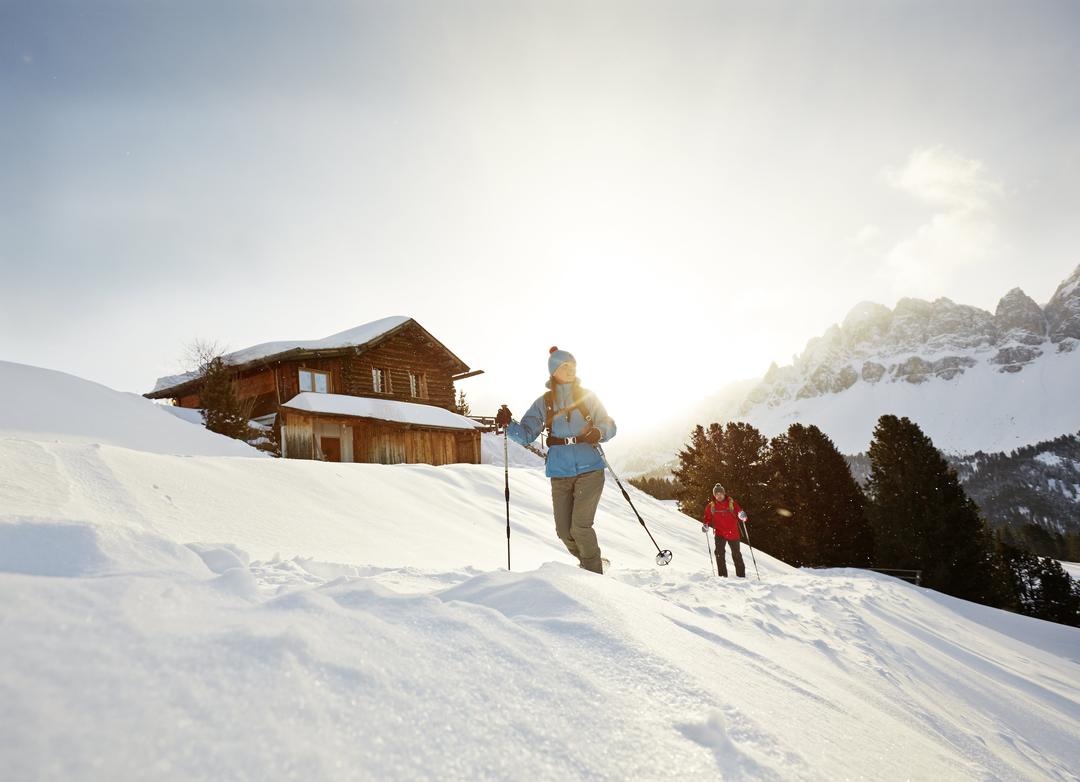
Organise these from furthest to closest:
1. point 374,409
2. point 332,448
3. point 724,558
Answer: point 374,409, point 332,448, point 724,558

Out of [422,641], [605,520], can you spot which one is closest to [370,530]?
[422,641]

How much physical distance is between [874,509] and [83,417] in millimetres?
32208

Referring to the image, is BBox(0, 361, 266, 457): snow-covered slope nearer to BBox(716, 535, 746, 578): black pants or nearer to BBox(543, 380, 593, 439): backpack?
BBox(543, 380, 593, 439): backpack

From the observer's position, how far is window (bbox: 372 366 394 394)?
82.5ft

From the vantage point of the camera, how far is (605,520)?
40.4 ft

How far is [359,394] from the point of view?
2411 centimetres

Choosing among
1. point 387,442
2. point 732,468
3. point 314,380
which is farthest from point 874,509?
point 314,380

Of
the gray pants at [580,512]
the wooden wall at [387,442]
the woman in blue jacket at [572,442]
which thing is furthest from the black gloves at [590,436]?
the wooden wall at [387,442]

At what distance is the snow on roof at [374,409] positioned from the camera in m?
18.8

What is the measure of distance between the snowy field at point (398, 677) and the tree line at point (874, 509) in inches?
958

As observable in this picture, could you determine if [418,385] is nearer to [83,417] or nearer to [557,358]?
[83,417]

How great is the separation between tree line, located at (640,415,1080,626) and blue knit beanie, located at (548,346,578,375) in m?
24.4

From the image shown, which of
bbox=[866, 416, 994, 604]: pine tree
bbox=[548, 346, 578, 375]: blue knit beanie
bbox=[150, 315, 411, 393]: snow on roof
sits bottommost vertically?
bbox=[866, 416, 994, 604]: pine tree

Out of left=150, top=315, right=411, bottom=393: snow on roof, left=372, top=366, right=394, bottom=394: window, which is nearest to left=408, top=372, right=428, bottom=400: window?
left=372, top=366, right=394, bottom=394: window
